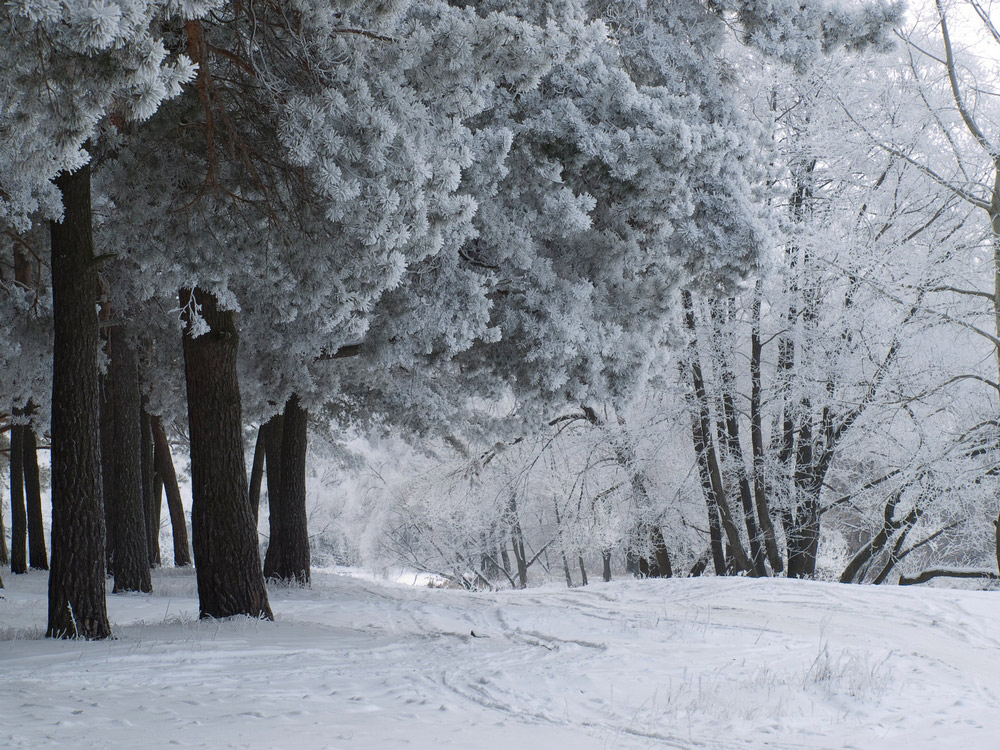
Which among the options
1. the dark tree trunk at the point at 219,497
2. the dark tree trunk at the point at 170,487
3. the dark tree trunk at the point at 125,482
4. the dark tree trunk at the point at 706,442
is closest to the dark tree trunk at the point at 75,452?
the dark tree trunk at the point at 219,497

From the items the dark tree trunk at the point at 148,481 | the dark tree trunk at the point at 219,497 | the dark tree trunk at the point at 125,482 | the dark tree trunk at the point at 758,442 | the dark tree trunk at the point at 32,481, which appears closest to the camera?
the dark tree trunk at the point at 219,497

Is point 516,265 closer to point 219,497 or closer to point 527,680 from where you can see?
point 219,497

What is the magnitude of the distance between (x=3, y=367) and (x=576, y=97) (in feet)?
29.9

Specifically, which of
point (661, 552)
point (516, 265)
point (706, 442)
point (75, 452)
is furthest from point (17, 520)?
point (516, 265)

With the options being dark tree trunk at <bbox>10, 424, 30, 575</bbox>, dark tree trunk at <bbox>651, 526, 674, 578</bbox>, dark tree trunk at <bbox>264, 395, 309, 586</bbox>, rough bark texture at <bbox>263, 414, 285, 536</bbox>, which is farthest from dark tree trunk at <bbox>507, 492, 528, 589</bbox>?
dark tree trunk at <bbox>10, 424, 30, 575</bbox>

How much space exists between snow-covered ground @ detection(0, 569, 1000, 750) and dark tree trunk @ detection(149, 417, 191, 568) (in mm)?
10763

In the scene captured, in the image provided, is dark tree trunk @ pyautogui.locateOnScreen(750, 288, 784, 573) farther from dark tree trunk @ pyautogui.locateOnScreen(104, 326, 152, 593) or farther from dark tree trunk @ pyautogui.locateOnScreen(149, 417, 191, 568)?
dark tree trunk @ pyautogui.locateOnScreen(149, 417, 191, 568)

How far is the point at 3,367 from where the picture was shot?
507 inches

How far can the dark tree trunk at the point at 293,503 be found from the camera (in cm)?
1402

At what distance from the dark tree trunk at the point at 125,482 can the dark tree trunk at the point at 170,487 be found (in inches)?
273

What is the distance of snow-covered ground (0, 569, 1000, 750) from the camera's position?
14.9ft

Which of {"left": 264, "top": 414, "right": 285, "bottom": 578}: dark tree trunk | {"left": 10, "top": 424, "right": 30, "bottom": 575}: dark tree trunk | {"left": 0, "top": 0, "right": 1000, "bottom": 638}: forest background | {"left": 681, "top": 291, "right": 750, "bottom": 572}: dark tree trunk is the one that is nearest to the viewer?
{"left": 0, "top": 0, "right": 1000, "bottom": 638}: forest background

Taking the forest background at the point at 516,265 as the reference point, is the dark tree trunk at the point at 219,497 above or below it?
below

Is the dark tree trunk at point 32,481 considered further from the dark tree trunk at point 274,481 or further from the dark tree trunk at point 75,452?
the dark tree trunk at point 75,452
